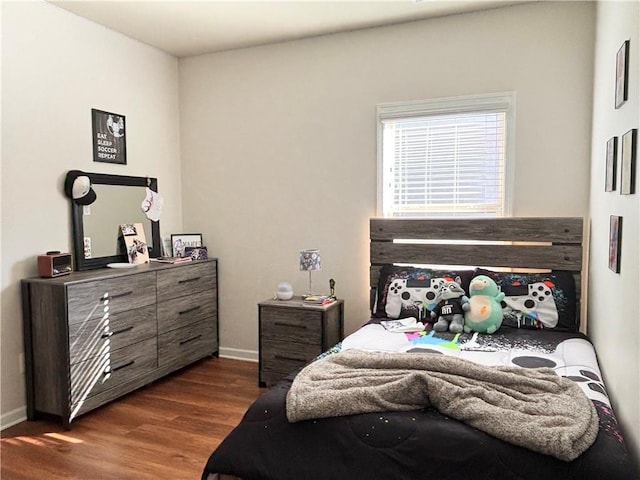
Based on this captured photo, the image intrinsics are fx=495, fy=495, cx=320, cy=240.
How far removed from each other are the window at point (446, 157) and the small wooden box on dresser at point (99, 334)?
1769 millimetres

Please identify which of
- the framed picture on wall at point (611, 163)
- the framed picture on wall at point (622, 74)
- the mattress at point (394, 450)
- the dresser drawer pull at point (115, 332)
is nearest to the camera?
the mattress at point (394, 450)

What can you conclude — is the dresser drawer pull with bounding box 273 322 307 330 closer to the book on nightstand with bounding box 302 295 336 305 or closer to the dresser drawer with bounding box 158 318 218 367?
the book on nightstand with bounding box 302 295 336 305

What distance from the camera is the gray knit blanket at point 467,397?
1607mm

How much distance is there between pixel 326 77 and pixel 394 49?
0.56m

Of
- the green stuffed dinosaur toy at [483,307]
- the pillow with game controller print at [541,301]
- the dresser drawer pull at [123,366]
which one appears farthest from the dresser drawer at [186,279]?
the pillow with game controller print at [541,301]

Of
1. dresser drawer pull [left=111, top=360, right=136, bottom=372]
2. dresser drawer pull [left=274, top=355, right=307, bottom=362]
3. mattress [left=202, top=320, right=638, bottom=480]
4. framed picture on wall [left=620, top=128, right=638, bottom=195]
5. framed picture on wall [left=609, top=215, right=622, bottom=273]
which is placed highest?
framed picture on wall [left=620, top=128, right=638, bottom=195]

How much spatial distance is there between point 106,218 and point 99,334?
36.2 inches

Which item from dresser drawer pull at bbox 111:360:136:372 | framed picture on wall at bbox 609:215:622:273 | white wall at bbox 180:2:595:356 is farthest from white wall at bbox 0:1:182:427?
framed picture on wall at bbox 609:215:622:273

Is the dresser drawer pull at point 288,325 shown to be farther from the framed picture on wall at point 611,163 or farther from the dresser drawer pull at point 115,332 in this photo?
the framed picture on wall at point 611,163

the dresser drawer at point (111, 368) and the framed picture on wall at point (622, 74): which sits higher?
the framed picture on wall at point (622, 74)

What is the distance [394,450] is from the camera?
1711mm

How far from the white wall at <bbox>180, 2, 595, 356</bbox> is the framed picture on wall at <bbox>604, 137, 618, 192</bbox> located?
0.85m

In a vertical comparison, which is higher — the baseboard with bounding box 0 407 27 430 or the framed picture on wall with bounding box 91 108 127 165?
the framed picture on wall with bounding box 91 108 127 165

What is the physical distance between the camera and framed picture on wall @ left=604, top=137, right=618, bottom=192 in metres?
2.22
